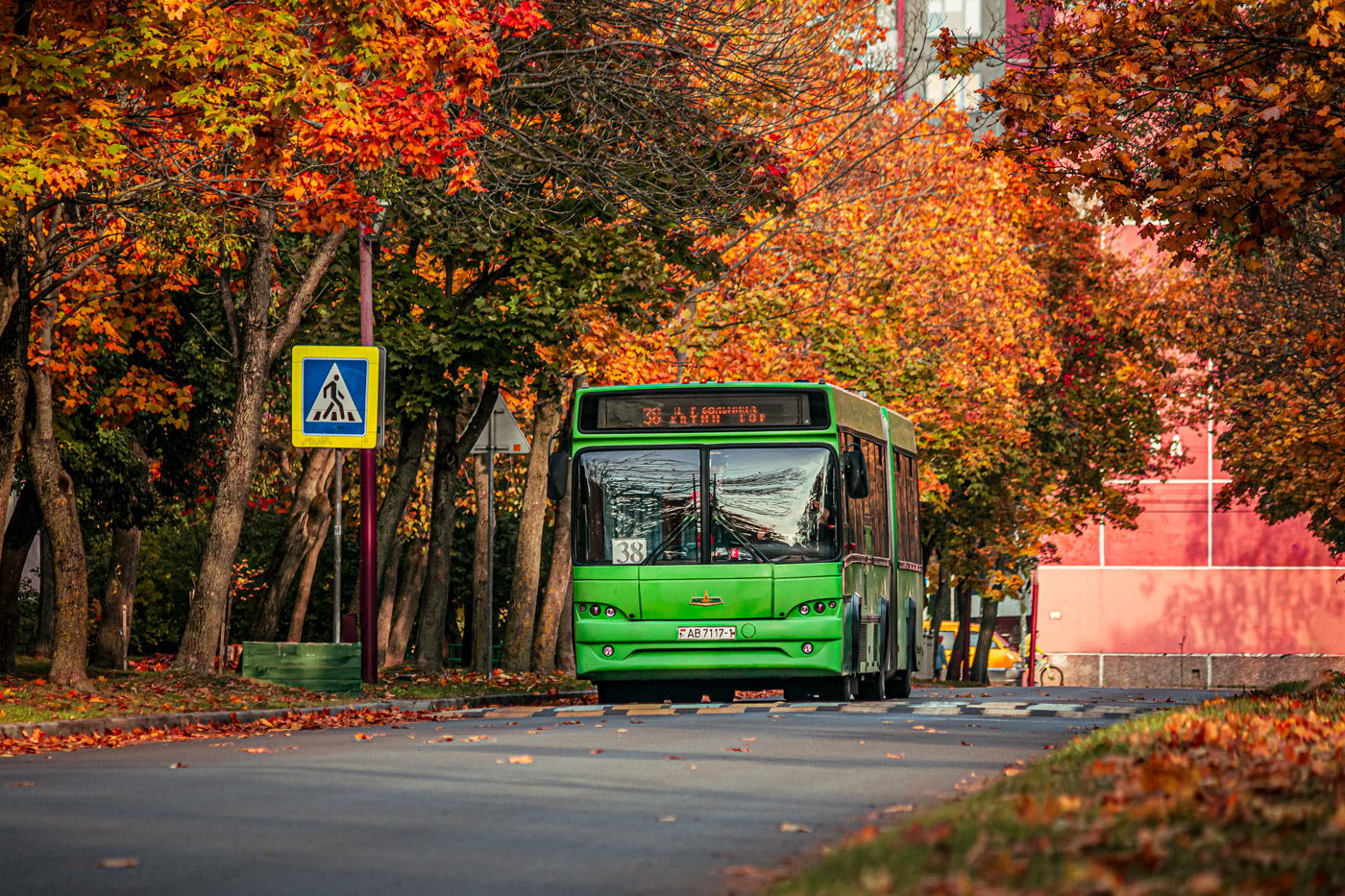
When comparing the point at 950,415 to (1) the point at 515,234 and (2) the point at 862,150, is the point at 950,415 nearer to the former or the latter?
(2) the point at 862,150

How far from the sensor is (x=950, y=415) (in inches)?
1736

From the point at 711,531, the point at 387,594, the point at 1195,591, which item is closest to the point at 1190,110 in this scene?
the point at 711,531

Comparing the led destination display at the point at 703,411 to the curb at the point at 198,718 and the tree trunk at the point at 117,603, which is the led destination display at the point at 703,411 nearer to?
the curb at the point at 198,718

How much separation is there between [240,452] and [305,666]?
2308 mm

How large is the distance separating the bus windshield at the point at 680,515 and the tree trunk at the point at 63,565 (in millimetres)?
4765

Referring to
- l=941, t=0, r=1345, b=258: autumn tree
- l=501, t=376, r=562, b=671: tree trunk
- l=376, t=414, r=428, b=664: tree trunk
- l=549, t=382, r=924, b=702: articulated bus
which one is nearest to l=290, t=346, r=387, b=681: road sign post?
l=549, t=382, r=924, b=702: articulated bus

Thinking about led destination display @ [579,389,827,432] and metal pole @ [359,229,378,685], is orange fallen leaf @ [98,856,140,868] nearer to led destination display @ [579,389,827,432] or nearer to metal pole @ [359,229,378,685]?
led destination display @ [579,389,827,432]

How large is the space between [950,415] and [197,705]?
28176 millimetres

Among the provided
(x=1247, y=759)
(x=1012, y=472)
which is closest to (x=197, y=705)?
(x=1247, y=759)

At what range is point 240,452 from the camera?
845 inches

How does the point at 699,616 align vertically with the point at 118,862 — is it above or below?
above

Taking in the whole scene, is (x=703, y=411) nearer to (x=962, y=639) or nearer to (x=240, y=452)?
(x=240, y=452)

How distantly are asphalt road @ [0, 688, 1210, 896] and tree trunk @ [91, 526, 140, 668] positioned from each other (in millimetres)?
16917

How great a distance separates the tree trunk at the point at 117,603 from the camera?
1267 inches
